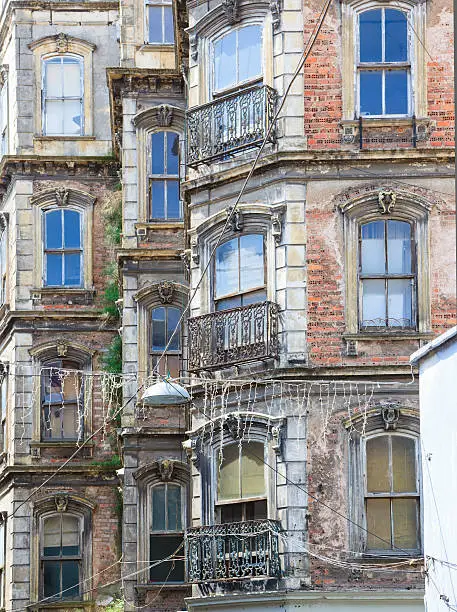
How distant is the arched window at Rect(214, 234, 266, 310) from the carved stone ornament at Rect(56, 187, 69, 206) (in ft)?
37.3

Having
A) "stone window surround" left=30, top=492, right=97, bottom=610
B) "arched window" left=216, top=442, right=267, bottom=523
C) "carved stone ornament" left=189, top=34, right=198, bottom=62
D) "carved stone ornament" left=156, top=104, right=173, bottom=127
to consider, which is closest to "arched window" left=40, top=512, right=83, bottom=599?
"stone window surround" left=30, top=492, right=97, bottom=610

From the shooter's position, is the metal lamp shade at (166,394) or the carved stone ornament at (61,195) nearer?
the metal lamp shade at (166,394)

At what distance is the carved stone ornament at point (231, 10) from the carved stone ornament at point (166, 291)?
7.53 m

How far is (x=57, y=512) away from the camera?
39.8m

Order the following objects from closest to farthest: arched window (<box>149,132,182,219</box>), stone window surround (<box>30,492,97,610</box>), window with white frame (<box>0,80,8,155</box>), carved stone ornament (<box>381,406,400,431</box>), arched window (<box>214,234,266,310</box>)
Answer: carved stone ornament (<box>381,406,400,431</box>) → arched window (<box>214,234,266,310</box>) → arched window (<box>149,132,182,219</box>) → stone window surround (<box>30,492,97,610</box>) → window with white frame (<box>0,80,8,155</box>)

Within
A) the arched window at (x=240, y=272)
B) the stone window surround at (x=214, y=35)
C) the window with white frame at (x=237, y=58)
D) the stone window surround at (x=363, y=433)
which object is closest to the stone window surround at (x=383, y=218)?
the stone window surround at (x=363, y=433)

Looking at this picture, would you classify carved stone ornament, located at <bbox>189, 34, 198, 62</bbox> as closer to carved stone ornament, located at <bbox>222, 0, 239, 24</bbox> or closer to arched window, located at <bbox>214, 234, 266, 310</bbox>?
carved stone ornament, located at <bbox>222, 0, 239, 24</bbox>

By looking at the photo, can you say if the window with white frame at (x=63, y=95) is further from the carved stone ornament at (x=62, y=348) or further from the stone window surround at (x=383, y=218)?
the stone window surround at (x=383, y=218)

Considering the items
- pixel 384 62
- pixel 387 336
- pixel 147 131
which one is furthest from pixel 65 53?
pixel 387 336

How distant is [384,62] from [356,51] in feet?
1.54

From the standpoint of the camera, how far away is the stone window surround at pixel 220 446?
28.1 meters

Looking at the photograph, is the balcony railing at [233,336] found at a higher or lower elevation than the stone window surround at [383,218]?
lower

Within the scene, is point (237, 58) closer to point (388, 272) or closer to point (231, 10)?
point (231, 10)

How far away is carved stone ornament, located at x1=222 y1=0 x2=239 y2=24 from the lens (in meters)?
30.0
